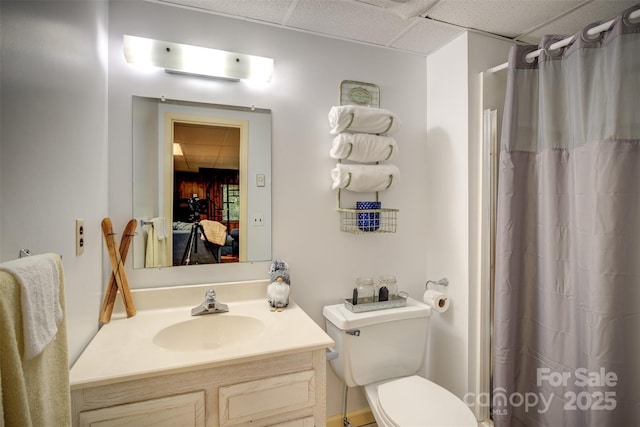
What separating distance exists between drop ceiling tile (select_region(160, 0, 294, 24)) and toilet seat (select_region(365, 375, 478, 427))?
1804mm

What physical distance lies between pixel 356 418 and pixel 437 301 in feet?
2.64

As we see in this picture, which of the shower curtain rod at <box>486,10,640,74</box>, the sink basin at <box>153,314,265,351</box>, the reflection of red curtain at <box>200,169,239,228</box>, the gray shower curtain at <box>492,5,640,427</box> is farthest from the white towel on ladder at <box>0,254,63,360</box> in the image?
the shower curtain rod at <box>486,10,640,74</box>

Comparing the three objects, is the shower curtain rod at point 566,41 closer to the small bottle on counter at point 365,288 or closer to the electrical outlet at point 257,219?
the small bottle on counter at point 365,288

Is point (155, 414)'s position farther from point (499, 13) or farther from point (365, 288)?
point (499, 13)

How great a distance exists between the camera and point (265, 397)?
1.05 meters

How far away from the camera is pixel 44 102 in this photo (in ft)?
2.67

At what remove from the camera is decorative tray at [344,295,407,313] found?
155cm

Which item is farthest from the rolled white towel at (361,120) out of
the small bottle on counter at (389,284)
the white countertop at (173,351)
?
the white countertop at (173,351)

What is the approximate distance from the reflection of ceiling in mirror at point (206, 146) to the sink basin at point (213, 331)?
0.68 m

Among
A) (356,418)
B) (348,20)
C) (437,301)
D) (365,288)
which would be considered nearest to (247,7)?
(348,20)

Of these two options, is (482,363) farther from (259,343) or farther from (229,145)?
(229,145)

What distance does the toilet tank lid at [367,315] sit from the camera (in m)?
1.46

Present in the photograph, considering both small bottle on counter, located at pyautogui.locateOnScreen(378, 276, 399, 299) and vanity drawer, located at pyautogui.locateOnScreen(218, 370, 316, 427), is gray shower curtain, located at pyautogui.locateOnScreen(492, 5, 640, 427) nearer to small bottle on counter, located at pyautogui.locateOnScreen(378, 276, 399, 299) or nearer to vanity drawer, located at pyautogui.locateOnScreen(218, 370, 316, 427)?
small bottle on counter, located at pyautogui.locateOnScreen(378, 276, 399, 299)

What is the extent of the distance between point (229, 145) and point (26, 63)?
32.5 inches
